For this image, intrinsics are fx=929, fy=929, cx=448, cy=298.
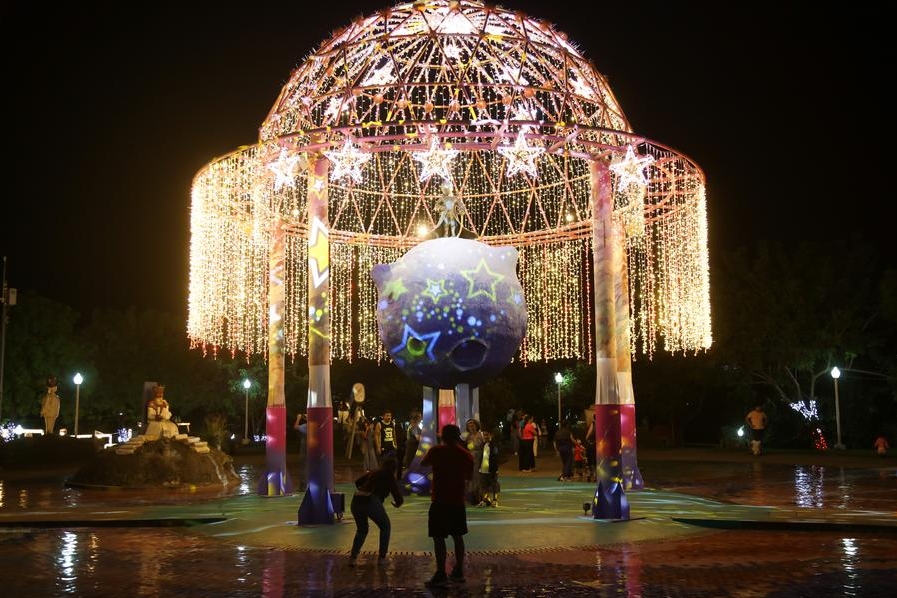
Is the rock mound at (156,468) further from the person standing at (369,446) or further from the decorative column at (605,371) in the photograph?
the decorative column at (605,371)

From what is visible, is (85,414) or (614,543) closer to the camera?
(614,543)

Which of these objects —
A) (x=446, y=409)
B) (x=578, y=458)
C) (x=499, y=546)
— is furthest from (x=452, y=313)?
(x=578, y=458)

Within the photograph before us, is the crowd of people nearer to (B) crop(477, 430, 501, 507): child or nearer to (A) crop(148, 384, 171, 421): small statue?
(B) crop(477, 430, 501, 507): child

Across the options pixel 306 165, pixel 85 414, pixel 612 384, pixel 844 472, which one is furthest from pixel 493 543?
pixel 85 414

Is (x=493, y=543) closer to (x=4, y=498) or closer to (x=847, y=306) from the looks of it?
(x=4, y=498)

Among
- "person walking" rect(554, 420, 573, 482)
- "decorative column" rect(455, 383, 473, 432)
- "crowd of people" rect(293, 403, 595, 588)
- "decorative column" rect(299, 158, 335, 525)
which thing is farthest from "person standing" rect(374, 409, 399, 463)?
"decorative column" rect(299, 158, 335, 525)

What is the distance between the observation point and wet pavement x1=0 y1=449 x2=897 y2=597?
936cm

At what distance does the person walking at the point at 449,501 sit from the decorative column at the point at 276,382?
830 cm

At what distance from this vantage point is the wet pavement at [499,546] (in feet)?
30.7

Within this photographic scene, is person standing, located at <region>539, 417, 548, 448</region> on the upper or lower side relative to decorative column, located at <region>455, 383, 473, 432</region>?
lower

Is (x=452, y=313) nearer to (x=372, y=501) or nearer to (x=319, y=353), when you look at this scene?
(x=319, y=353)

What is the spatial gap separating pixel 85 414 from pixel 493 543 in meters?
47.9

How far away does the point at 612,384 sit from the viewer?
14.6m

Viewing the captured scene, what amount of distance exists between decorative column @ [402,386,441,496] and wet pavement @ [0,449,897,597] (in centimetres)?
54
